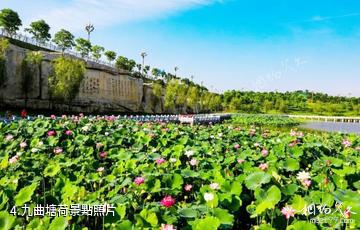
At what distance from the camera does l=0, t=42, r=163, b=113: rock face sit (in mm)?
35406

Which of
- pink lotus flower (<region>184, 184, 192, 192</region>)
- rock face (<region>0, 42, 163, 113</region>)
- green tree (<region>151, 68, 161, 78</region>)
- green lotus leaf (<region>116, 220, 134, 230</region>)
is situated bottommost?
pink lotus flower (<region>184, 184, 192, 192</region>)

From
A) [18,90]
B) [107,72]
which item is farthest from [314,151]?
[107,72]

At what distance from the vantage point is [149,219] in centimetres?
248

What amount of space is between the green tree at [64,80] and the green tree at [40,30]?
32.5 m

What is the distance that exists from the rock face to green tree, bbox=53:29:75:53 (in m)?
23.0

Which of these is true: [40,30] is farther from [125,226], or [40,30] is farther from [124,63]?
[125,226]

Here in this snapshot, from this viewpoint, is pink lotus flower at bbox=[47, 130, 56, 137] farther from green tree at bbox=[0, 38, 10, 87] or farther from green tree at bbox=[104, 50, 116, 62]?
green tree at bbox=[104, 50, 116, 62]

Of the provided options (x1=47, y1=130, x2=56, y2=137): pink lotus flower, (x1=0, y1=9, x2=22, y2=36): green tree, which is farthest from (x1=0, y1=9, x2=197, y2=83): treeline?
(x1=47, y1=130, x2=56, y2=137): pink lotus flower

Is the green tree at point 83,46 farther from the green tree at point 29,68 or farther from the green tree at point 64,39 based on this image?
the green tree at point 29,68

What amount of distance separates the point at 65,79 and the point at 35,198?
34695mm

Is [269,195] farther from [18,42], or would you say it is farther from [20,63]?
[18,42]

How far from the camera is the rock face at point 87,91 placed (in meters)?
35.4

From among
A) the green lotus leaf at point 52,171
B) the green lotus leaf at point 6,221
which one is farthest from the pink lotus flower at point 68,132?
the green lotus leaf at point 6,221

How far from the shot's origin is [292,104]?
376ft
